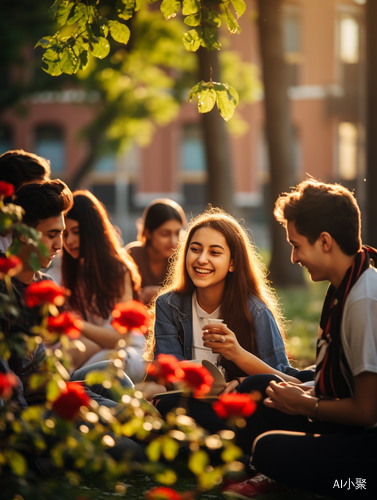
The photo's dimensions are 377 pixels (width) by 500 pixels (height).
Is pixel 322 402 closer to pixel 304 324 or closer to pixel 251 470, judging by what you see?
pixel 251 470

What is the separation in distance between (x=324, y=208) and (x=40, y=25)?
49.6ft

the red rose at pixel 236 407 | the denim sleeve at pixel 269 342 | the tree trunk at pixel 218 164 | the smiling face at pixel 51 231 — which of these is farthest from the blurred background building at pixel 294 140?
the red rose at pixel 236 407

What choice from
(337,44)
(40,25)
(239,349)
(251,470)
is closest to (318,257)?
(239,349)

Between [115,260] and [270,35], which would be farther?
[270,35]

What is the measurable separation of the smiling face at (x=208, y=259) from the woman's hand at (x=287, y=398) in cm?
86

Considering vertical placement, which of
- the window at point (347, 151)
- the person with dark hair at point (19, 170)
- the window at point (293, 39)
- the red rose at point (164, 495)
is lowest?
the red rose at point (164, 495)

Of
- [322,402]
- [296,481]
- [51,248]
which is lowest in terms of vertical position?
[296,481]

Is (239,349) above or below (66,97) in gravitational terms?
below

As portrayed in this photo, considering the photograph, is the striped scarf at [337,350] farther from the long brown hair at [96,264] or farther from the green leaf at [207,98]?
the long brown hair at [96,264]

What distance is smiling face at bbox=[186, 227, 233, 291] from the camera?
136 inches

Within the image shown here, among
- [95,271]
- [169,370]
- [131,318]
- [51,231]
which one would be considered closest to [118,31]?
[51,231]

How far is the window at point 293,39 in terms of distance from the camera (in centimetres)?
2512

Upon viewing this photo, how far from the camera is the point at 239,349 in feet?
10.3

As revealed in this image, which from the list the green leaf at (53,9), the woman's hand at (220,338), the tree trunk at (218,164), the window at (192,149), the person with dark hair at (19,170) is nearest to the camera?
the green leaf at (53,9)
